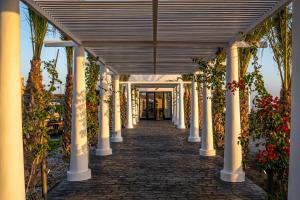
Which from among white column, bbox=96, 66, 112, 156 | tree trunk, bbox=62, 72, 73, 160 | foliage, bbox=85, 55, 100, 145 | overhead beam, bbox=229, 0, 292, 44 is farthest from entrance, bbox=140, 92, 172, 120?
overhead beam, bbox=229, 0, 292, 44

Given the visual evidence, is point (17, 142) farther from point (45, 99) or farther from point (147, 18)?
point (147, 18)

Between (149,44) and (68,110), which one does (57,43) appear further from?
(68,110)

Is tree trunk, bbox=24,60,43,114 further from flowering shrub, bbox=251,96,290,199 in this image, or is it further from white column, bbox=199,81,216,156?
flowering shrub, bbox=251,96,290,199

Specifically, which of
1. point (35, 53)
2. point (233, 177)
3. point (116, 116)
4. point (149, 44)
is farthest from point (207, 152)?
point (35, 53)

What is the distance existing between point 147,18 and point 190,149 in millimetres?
7428

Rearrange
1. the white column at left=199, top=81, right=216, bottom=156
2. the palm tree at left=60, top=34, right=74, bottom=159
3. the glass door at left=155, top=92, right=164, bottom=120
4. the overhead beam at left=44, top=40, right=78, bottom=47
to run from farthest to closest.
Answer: the glass door at left=155, top=92, right=164, bottom=120
the white column at left=199, top=81, right=216, bottom=156
the palm tree at left=60, top=34, right=74, bottom=159
the overhead beam at left=44, top=40, right=78, bottom=47

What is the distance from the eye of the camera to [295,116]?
10.7 feet

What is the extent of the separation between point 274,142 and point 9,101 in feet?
12.3

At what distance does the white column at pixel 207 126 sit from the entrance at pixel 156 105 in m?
19.0

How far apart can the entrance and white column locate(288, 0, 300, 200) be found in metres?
25.9

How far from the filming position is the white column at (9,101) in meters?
3.17

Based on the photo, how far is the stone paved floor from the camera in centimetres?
576

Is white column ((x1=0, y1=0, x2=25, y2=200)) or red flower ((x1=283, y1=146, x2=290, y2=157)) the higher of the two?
white column ((x1=0, y1=0, x2=25, y2=200))

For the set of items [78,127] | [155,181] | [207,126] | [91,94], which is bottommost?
[155,181]
